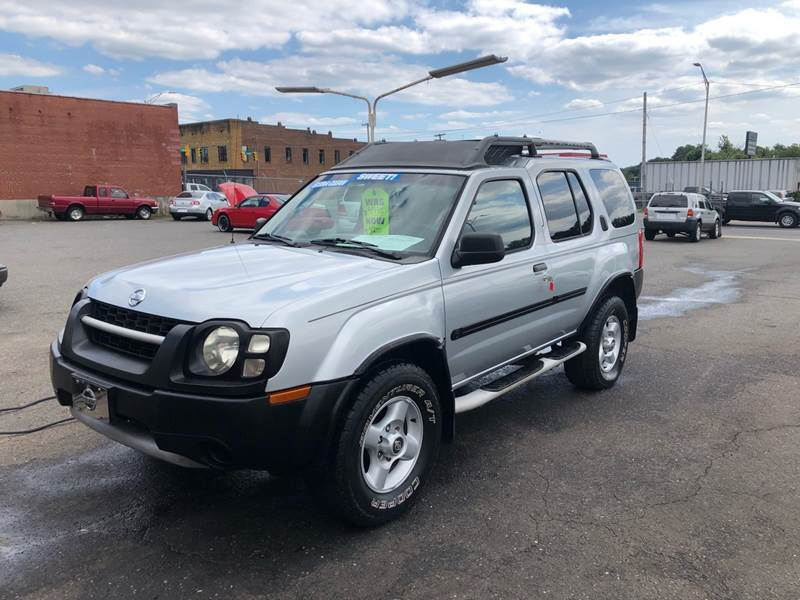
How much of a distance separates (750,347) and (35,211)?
3406cm

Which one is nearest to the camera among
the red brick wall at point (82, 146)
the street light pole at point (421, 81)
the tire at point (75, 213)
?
the street light pole at point (421, 81)

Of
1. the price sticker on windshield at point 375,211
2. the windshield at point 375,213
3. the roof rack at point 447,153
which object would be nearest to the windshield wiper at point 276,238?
the windshield at point 375,213

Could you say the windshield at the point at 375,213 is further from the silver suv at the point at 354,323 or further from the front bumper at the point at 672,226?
the front bumper at the point at 672,226

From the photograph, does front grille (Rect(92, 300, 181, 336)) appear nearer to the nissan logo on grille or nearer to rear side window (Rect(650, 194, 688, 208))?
the nissan logo on grille

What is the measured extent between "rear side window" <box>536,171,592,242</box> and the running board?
88 cm

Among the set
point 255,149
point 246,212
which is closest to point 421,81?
point 246,212

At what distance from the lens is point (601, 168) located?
5.73m

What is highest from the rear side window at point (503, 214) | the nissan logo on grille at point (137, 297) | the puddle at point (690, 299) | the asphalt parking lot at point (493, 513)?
the rear side window at point (503, 214)

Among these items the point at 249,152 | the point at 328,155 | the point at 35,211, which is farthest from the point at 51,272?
the point at 328,155

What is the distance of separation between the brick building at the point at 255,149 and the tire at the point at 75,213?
31.6 m

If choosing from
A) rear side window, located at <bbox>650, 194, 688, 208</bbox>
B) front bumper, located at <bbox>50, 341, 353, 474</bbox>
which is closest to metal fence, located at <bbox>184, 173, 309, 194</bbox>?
rear side window, located at <bbox>650, 194, 688, 208</bbox>

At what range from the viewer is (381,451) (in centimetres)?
329

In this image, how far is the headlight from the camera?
9.29 feet

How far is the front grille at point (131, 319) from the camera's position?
3.00 m
